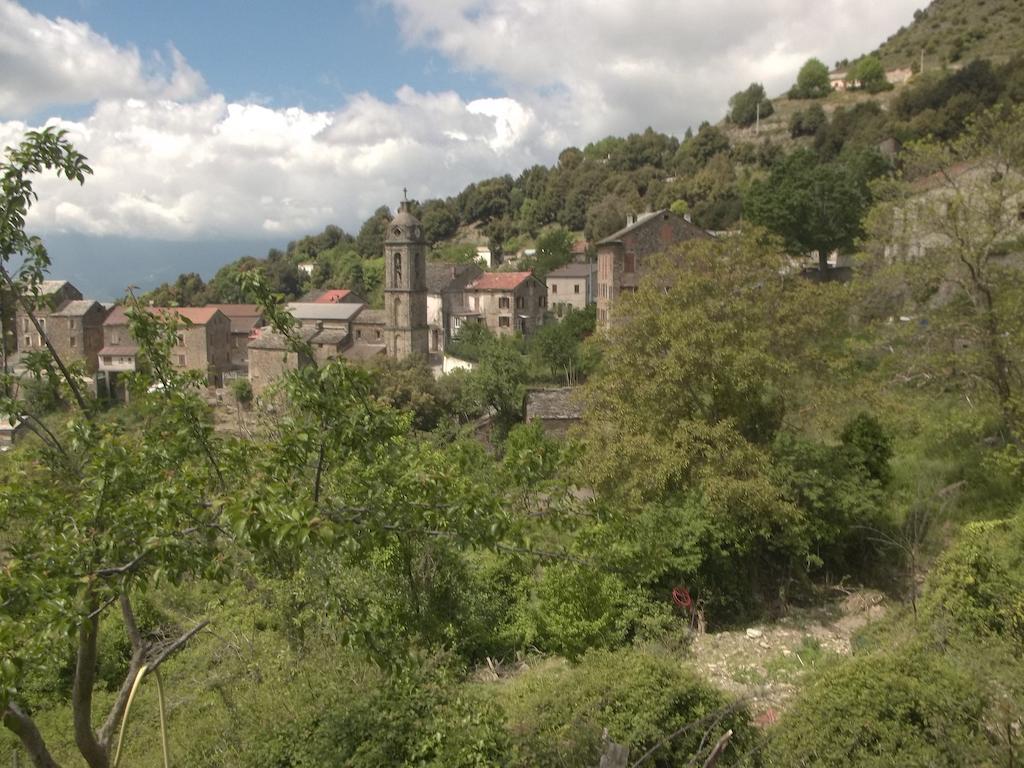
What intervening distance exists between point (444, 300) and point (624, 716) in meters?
45.8

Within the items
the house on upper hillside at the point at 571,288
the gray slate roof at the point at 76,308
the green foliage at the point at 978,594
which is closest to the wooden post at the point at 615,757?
the green foliage at the point at 978,594

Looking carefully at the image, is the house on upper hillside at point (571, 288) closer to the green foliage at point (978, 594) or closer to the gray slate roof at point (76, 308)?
the gray slate roof at point (76, 308)

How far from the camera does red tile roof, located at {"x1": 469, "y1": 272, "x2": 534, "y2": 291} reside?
4910 cm

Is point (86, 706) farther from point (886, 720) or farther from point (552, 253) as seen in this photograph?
point (552, 253)

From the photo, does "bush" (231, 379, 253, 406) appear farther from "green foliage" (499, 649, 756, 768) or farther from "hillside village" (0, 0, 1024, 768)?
"green foliage" (499, 649, 756, 768)

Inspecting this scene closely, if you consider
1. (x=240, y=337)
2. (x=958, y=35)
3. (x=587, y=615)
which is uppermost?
(x=958, y=35)

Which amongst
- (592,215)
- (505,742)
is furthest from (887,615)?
(592,215)

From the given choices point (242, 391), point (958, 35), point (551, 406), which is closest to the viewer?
point (551, 406)

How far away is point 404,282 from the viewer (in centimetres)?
4462

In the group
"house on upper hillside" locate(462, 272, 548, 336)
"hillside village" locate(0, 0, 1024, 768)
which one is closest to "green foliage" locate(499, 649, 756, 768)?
"hillside village" locate(0, 0, 1024, 768)

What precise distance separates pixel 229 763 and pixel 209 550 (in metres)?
3.91

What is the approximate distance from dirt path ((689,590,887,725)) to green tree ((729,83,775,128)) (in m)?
84.8

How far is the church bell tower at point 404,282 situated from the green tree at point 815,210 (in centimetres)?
2123

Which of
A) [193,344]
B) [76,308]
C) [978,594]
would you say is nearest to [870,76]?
[193,344]
